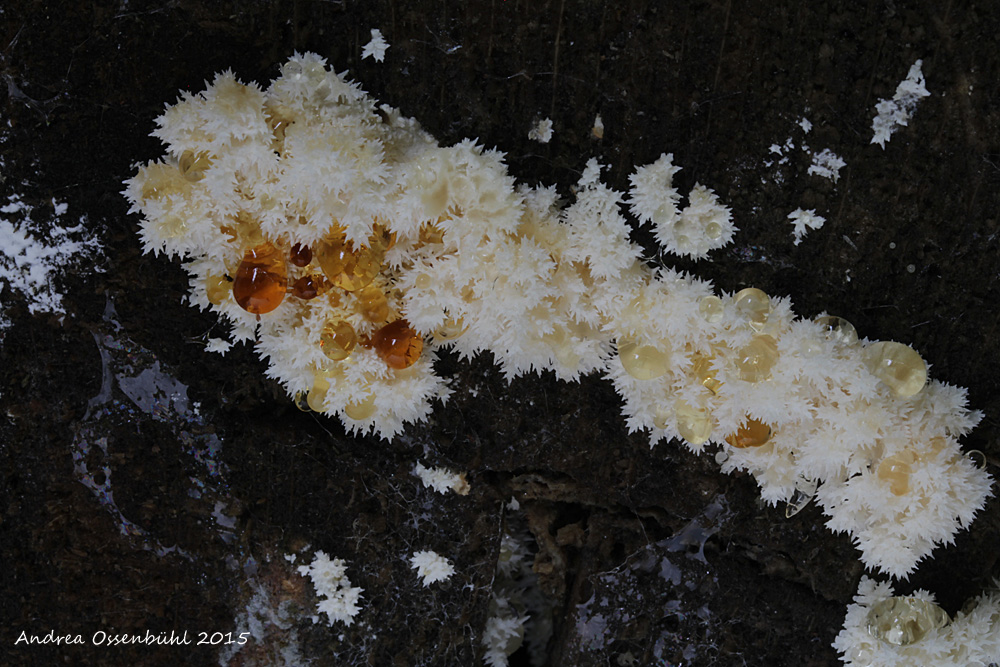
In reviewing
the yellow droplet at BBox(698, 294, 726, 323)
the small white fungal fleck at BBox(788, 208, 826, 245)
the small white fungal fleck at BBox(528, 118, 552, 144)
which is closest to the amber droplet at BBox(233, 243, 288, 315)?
the small white fungal fleck at BBox(528, 118, 552, 144)

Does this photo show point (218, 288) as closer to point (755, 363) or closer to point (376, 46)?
point (376, 46)

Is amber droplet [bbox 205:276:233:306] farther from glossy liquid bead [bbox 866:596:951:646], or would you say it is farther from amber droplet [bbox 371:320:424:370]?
glossy liquid bead [bbox 866:596:951:646]

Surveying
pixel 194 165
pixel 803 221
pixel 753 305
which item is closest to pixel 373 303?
pixel 194 165

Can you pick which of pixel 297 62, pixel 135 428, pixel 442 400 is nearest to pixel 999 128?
pixel 442 400

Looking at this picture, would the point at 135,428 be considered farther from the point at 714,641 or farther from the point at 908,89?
the point at 908,89

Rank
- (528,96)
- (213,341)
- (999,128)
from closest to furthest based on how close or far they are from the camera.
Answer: (999,128) → (528,96) → (213,341)

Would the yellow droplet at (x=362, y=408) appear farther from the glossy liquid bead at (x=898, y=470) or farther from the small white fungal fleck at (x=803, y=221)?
the glossy liquid bead at (x=898, y=470)

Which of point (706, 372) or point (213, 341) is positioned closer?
point (706, 372)
